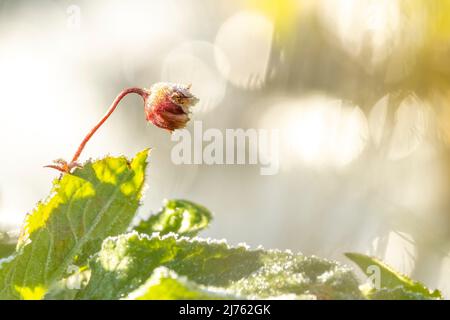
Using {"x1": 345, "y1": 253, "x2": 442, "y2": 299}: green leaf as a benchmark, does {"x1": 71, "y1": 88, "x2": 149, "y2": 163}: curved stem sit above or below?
above

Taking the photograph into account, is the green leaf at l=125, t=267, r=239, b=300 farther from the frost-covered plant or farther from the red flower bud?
the red flower bud

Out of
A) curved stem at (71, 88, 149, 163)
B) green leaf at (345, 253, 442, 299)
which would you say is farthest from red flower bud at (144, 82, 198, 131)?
green leaf at (345, 253, 442, 299)

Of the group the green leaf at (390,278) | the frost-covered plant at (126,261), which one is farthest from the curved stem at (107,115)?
the green leaf at (390,278)

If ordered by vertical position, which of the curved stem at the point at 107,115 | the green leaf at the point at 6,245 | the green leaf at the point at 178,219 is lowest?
the green leaf at the point at 6,245

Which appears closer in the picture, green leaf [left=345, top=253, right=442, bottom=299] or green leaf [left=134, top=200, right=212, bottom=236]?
green leaf [left=345, top=253, right=442, bottom=299]

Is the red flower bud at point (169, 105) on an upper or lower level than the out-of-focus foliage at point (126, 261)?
upper

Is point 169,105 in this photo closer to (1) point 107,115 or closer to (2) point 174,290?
(1) point 107,115

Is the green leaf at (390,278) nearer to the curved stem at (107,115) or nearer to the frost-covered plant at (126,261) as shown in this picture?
the frost-covered plant at (126,261)

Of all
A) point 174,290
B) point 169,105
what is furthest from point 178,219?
point 174,290
